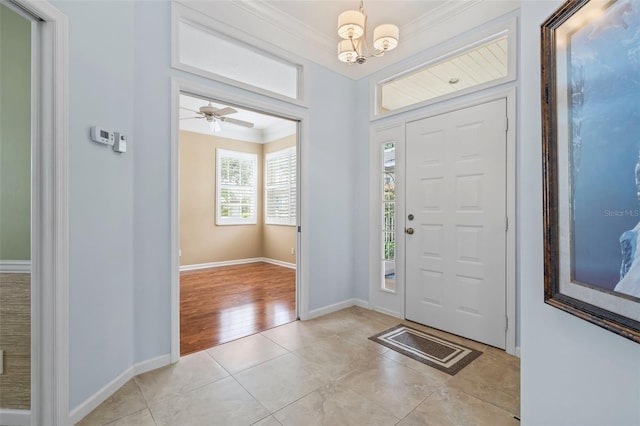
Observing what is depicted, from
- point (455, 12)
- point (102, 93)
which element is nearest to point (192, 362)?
point (102, 93)

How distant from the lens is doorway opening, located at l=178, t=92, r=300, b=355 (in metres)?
5.14

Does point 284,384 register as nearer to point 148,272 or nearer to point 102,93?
point 148,272

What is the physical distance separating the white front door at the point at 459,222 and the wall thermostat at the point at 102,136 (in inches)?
103

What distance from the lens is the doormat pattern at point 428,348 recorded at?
7.57ft

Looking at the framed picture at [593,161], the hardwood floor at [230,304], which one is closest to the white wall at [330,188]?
the hardwood floor at [230,304]

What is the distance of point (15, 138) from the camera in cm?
164

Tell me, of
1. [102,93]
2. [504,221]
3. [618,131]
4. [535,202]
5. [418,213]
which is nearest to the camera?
[618,131]

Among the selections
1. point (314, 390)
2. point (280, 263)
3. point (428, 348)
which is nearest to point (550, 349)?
point (314, 390)

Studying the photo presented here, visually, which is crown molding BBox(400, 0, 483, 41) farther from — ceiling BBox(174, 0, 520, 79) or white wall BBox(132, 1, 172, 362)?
white wall BBox(132, 1, 172, 362)

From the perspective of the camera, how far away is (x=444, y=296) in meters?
2.92

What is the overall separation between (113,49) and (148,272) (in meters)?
1.54

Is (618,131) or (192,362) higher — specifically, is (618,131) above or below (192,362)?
above

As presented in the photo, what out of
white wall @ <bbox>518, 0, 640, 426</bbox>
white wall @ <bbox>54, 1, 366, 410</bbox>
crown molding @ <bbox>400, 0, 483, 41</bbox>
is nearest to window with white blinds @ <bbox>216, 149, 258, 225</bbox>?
white wall @ <bbox>54, 1, 366, 410</bbox>

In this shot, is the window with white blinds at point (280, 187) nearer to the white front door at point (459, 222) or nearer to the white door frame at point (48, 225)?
the white front door at point (459, 222)
